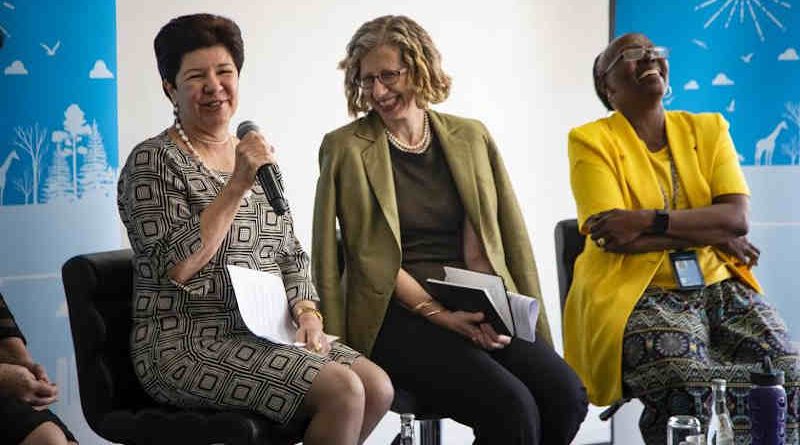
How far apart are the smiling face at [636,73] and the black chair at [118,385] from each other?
170 centimetres

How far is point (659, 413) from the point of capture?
3.61 metres

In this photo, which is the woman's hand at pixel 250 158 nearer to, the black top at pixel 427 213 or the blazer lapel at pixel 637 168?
the black top at pixel 427 213

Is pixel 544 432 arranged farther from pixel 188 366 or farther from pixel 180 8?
pixel 180 8

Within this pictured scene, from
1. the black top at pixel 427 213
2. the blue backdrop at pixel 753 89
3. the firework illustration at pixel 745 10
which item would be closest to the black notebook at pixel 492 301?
the black top at pixel 427 213

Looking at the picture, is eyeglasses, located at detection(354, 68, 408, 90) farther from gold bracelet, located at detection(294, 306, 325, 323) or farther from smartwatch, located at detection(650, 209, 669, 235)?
smartwatch, located at detection(650, 209, 669, 235)

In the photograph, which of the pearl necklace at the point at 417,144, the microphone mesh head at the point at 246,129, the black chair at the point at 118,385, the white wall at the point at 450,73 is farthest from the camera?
the white wall at the point at 450,73

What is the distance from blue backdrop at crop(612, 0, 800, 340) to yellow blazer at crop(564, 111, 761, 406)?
2.61ft

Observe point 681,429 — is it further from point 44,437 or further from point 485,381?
point 44,437

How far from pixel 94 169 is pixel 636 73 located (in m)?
1.76

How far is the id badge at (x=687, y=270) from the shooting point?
148 inches

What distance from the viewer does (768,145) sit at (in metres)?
4.77

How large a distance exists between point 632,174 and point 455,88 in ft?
3.38

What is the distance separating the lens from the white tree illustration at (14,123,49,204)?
3.55 metres

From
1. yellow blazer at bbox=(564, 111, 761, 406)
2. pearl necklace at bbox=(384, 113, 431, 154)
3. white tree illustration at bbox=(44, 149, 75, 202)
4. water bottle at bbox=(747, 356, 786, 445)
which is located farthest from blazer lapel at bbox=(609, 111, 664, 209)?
white tree illustration at bbox=(44, 149, 75, 202)
